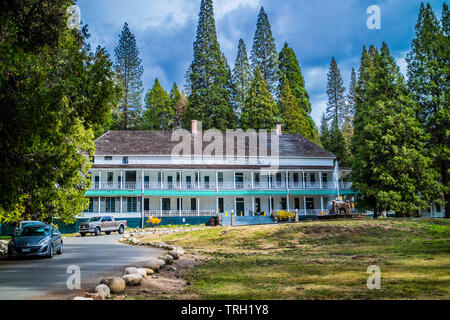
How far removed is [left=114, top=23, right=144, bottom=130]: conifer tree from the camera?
225 ft

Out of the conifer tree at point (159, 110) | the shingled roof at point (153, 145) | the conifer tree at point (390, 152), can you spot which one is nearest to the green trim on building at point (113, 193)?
the shingled roof at point (153, 145)

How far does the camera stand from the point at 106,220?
3512cm

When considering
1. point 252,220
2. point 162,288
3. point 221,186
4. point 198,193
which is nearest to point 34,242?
point 162,288

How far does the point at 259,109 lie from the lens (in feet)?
197

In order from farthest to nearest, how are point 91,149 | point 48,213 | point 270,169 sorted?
point 270,169 < point 91,149 < point 48,213

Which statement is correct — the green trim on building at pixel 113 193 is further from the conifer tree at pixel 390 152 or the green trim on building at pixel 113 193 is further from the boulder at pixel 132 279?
the boulder at pixel 132 279

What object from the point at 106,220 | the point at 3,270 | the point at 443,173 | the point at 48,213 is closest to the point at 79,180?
the point at 48,213

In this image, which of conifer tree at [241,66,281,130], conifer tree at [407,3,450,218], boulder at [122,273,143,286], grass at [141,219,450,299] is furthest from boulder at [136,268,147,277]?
conifer tree at [241,66,281,130]

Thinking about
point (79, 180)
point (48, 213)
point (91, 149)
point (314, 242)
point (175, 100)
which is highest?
point (175, 100)

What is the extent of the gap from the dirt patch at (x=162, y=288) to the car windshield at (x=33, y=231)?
788 cm

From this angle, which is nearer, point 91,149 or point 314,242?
point 314,242

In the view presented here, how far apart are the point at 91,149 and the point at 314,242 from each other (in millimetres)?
18721
